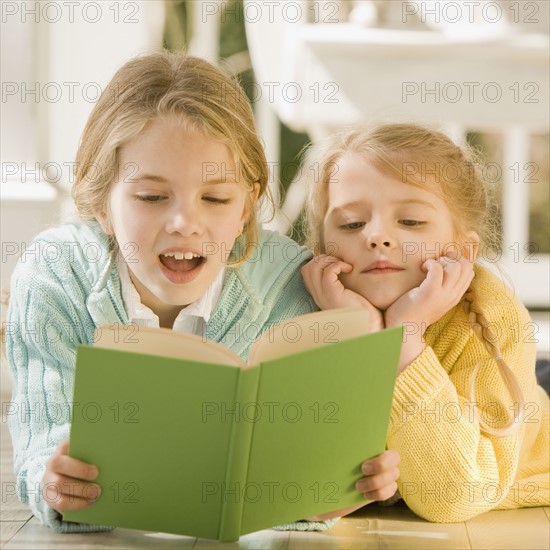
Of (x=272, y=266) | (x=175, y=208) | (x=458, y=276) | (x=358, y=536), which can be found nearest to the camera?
(x=358, y=536)

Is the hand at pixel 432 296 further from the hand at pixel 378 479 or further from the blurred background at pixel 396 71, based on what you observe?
the blurred background at pixel 396 71

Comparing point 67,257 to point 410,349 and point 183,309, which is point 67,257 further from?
point 410,349

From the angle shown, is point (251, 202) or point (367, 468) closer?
point (367, 468)

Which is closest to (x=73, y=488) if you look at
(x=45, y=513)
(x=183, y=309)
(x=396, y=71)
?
(x=45, y=513)

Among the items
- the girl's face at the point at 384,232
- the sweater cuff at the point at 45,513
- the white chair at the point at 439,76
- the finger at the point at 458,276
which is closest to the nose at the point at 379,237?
the girl's face at the point at 384,232

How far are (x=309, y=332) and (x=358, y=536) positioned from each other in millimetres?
330

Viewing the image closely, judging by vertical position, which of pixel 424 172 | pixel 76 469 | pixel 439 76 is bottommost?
pixel 76 469

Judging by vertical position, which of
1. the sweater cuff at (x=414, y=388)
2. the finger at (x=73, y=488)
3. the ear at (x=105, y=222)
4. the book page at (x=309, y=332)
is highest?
the ear at (x=105, y=222)

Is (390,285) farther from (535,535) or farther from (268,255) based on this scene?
(535,535)

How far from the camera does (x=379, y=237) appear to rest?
1603 mm

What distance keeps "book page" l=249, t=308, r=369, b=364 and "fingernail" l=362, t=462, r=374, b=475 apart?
18 cm

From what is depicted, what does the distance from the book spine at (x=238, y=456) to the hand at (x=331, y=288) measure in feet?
1.42

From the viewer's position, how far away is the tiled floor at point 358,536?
131 centimetres

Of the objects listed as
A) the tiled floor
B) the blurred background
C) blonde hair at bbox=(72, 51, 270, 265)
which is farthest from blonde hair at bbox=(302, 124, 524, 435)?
the blurred background
